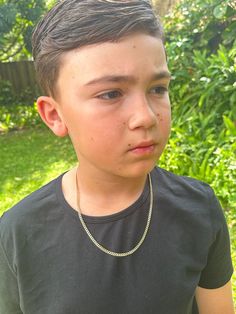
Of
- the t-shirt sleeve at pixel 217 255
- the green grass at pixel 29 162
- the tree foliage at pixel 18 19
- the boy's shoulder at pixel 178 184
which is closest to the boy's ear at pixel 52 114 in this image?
the boy's shoulder at pixel 178 184

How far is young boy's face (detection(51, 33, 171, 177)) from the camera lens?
0.96 meters

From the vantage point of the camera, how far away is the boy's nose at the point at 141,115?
96 cm

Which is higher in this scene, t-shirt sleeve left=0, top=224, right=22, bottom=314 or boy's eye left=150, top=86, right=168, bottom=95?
boy's eye left=150, top=86, right=168, bottom=95

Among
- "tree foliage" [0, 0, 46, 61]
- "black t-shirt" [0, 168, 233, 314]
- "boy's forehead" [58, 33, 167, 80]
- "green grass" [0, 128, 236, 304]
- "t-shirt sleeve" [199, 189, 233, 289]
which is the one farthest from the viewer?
"tree foliage" [0, 0, 46, 61]

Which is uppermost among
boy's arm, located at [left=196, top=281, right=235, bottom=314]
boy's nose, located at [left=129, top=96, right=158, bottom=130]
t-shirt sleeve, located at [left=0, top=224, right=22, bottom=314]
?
boy's nose, located at [left=129, top=96, right=158, bottom=130]

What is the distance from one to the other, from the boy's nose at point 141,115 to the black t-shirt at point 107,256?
329 millimetres

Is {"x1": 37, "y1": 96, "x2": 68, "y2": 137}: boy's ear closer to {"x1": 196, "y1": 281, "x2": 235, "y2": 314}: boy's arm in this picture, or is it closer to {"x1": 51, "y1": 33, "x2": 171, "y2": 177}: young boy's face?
{"x1": 51, "y1": 33, "x2": 171, "y2": 177}: young boy's face

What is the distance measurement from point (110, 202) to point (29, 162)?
4.91m

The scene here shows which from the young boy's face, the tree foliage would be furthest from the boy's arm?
the tree foliage

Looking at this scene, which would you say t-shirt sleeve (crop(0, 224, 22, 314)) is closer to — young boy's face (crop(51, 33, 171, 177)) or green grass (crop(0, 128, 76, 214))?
young boy's face (crop(51, 33, 171, 177))

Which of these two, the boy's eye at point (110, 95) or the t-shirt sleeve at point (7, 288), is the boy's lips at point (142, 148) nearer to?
the boy's eye at point (110, 95)

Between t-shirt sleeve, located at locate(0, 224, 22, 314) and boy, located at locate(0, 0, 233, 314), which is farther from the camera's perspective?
t-shirt sleeve, located at locate(0, 224, 22, 314)

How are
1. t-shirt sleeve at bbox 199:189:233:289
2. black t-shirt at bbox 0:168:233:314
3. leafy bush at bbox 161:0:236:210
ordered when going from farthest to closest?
1. leafy bush at bbox 161:0:236:210
2. t-shirt sleeve at bbox 199:189:233:289
3. black t-shirt at bbox 0:168:233:314

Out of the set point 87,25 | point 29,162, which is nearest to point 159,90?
point 87,25
